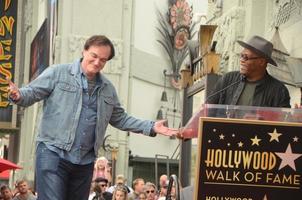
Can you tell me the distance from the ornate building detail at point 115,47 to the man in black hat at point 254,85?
19373mm

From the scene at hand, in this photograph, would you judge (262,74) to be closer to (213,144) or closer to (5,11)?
(213,144)

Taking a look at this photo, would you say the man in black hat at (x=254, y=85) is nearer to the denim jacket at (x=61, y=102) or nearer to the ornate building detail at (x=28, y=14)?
the denim jacket at (x=61, y=102)

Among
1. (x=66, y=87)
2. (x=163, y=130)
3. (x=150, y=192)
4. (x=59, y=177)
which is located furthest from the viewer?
A: (x=150, y=192)

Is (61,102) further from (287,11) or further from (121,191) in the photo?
(287,11)

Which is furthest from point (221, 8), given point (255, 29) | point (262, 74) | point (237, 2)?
point (262, 74)

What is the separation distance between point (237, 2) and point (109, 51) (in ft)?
36.0

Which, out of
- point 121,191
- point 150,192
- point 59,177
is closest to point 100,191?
point 121,191

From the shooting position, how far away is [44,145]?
547 centimetres

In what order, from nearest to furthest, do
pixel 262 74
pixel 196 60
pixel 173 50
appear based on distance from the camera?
pixel 262 74 < pixel 196 60 < pixel 173 50

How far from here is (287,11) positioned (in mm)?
13844

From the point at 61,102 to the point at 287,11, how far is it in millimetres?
8967

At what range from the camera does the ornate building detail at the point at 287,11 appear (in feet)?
43.8

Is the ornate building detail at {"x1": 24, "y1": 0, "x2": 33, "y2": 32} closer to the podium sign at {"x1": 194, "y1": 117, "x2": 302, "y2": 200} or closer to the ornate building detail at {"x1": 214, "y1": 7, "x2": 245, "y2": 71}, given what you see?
the ornate building detail at {"x1": 214, "y1": 7, "x2": 245, "y2": 71}

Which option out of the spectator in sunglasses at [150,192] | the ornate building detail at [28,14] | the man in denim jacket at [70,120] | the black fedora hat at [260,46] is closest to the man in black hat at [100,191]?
the spectator in sunglasses at [150,192]
